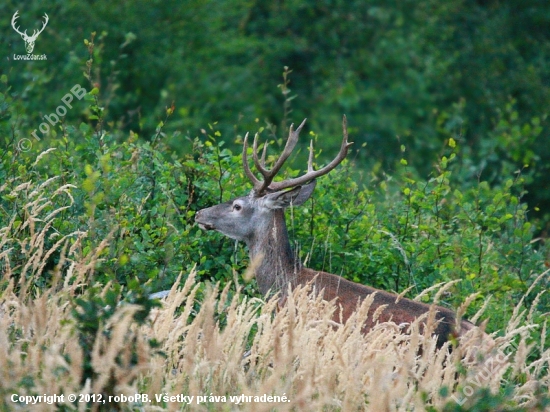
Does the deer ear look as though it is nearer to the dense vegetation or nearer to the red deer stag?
the red deer stag

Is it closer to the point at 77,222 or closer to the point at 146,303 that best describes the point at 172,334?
the point at 146,303

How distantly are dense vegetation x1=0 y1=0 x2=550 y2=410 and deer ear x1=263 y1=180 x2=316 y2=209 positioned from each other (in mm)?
126

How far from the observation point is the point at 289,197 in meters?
8.38

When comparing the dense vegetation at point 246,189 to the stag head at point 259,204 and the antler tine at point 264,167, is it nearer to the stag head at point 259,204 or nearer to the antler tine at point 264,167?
the stag head at point 259,204

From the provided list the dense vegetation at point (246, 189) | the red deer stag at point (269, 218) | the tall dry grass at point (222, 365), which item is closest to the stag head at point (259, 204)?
the red deer stag at point (269, 218)

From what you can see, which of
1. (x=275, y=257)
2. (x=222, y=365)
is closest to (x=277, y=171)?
(x=275, y=257)

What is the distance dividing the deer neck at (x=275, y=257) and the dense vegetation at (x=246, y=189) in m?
0.13

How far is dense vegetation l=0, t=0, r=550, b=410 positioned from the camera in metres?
5.01

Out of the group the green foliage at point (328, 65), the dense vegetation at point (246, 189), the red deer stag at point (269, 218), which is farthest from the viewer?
the green foliage at point (328, 65)

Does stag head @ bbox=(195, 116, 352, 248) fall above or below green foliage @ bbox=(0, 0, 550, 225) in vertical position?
below

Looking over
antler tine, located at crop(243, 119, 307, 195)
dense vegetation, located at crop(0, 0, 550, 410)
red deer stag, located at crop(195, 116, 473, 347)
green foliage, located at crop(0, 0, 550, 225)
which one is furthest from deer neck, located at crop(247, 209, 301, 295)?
green foliage, located at crop(0, 0, 550, 225)

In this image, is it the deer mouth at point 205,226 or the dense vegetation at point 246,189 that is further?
the deer mouth at point 205,226

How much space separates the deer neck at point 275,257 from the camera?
8164 millimetres

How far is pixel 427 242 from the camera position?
28.0 ft
